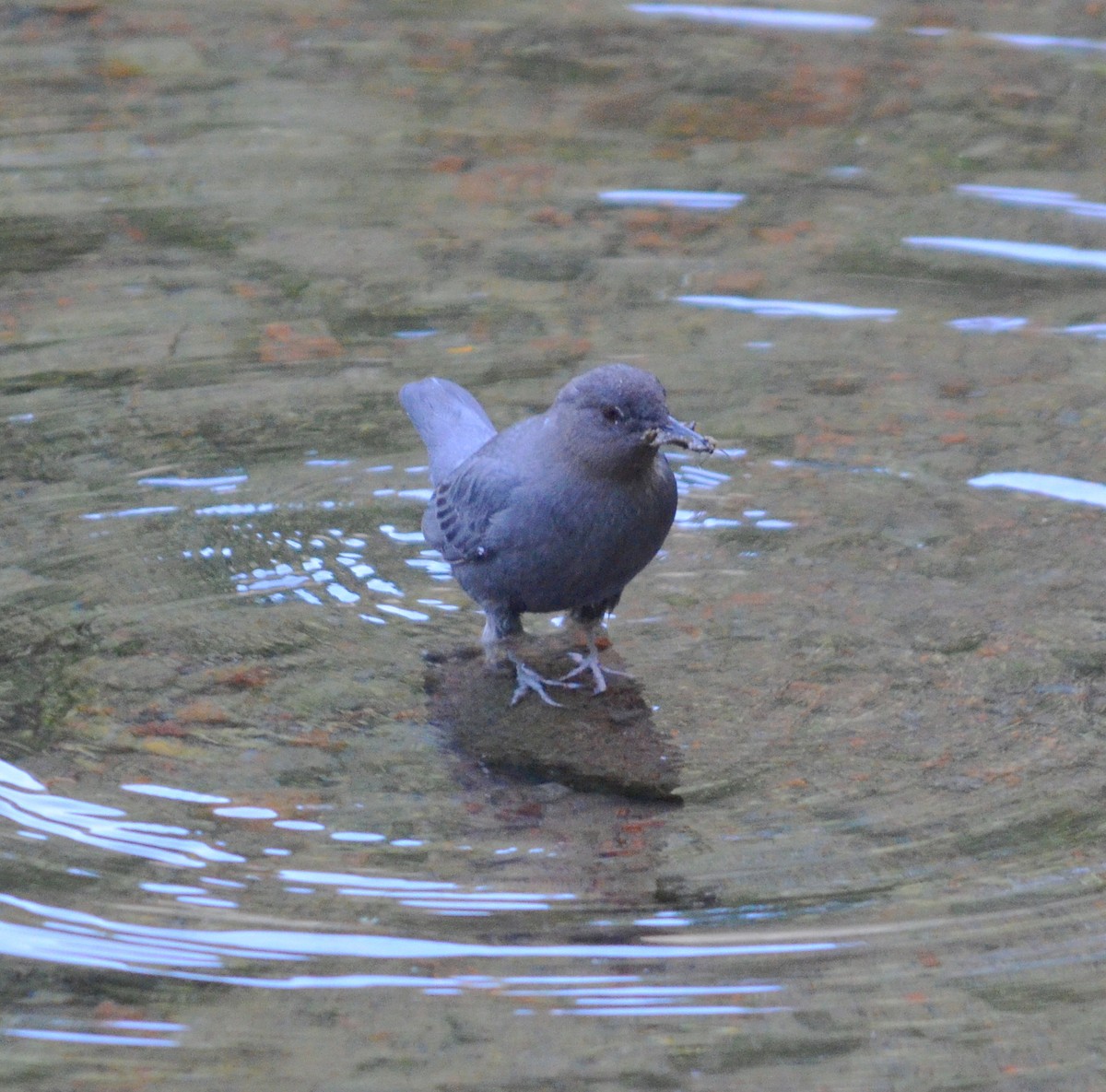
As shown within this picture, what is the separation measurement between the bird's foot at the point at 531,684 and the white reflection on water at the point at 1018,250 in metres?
3.68

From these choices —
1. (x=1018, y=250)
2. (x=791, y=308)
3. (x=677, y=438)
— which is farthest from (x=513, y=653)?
(x=1018, y=250)

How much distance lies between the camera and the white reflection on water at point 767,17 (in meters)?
9.80

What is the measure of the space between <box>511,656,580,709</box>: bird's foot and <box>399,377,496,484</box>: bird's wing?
2.51 ft

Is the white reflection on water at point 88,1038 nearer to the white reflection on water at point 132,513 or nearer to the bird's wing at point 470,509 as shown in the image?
the bird's wing at point 470,509

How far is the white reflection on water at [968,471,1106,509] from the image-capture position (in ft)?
18.0

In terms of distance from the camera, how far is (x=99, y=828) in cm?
380

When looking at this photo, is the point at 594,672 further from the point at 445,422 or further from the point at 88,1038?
the point at 88,1038

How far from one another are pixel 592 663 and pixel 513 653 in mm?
312

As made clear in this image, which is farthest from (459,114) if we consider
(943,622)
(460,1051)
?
(460,1051)

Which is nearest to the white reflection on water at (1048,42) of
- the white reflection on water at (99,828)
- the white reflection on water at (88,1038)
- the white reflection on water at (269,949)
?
the white reflection on water at (269,949)

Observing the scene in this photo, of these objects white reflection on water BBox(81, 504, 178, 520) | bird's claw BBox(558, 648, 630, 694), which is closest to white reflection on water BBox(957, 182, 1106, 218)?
bird's claw BBox(558, 648, 630, 694)

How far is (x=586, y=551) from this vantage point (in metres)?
4.37

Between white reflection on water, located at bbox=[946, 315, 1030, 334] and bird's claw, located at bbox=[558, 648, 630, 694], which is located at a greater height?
bird's claw, located at bbox=[558, 648, 630, 694]

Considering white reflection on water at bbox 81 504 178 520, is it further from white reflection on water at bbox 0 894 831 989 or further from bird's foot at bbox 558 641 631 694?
white reflection on water at bbox 0 894 831 989
